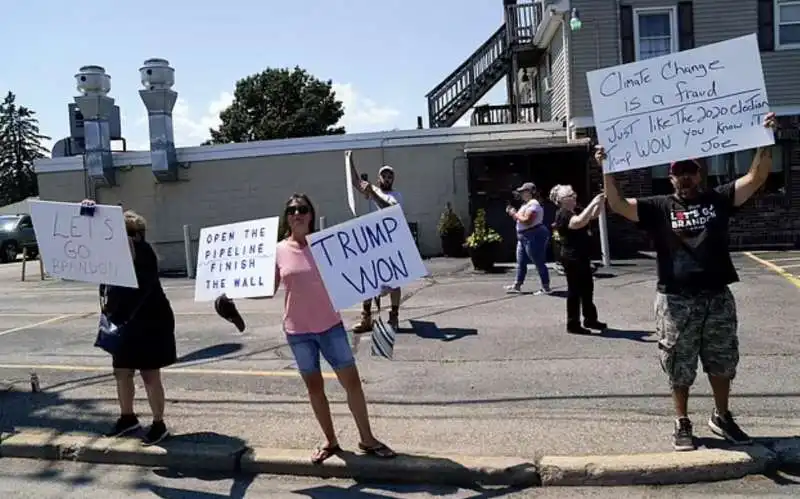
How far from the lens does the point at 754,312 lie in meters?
9.16

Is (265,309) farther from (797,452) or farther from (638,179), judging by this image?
(638,179)

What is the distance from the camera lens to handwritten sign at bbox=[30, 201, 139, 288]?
519cm

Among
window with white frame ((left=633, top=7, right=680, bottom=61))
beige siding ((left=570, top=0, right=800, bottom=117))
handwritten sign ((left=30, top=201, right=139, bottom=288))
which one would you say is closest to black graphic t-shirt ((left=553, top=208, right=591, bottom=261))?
handwritten sign ((left=30, top=201, right=139, bottom=288))

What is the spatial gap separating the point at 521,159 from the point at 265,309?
8.47 metres

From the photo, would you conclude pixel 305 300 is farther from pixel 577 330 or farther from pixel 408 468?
pixel 577 330

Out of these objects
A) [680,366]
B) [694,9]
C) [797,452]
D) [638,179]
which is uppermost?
[694,9]

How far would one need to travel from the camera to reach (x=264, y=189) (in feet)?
63.0

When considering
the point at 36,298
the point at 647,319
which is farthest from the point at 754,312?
the point at 36,298

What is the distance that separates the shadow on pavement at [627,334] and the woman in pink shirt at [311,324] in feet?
13.2

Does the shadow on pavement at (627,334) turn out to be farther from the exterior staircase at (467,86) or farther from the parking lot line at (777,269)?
the exterior staircase at (467,86)

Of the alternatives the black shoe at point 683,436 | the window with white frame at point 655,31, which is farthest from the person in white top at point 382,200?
the window with white frame at point 655,31

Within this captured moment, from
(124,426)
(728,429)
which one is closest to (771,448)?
(728,429)

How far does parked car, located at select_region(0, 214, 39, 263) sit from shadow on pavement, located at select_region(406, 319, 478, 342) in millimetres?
23827

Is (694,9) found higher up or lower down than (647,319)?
higher up
